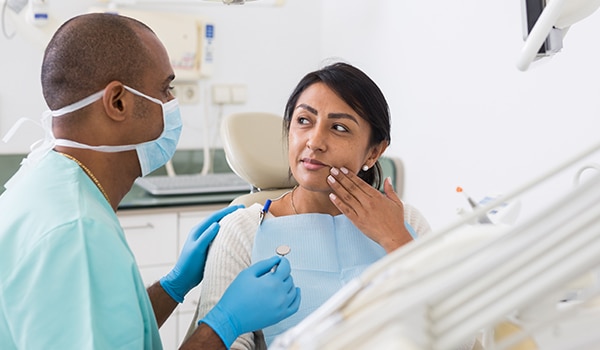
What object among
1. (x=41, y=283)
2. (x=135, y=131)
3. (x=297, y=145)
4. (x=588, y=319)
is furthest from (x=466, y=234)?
(x=297, y=145)

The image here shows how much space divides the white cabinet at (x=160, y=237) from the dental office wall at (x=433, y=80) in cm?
65

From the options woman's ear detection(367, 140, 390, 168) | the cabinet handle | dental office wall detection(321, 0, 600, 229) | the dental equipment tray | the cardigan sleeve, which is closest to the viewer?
the cardigan sleeve

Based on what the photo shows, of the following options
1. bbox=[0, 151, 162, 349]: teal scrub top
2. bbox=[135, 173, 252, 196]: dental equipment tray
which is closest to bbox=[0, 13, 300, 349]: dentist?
bbox=[0, 151, 162, 349]: teal scrub top

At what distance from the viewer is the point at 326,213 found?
5.33 feet

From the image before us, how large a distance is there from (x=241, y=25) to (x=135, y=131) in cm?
202

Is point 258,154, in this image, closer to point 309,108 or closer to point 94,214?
point 309,108

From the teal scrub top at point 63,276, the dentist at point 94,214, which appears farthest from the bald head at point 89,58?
the teal scrub top at point 63,276

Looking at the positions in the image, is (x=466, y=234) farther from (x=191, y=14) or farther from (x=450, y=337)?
(x=191, y=14)

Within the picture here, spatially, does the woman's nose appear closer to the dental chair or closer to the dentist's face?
the dentist's face

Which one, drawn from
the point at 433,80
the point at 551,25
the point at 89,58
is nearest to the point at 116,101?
the point at 89,58

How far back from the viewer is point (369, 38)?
2994 millimetres

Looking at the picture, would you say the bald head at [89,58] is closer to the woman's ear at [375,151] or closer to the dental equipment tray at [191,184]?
the woman's ear at [375,151]

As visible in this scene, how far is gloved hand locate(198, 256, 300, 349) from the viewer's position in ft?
4.07

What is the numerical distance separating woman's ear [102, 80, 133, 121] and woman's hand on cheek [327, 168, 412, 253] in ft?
1.65
